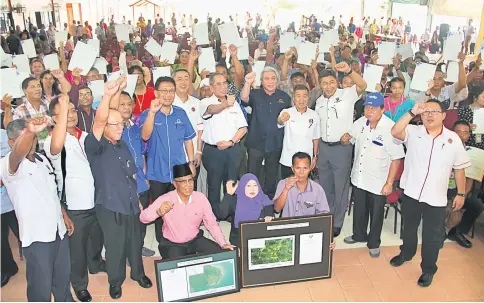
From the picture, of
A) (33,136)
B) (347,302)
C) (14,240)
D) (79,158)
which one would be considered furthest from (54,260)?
(347,302)

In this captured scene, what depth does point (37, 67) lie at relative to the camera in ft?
18.6

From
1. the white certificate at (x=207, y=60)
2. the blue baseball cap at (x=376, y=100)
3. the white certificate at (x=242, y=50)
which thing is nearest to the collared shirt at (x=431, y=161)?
the blue baseball cap at (x=376, y=100)

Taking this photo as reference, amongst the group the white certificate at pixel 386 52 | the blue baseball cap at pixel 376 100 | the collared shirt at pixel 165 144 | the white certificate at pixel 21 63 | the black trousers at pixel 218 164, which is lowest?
the black trousers at pixel 218 164

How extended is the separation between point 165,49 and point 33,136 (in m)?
3.53

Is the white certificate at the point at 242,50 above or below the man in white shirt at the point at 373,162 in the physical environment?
above

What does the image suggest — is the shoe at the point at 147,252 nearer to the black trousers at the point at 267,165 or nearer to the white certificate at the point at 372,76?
the black trousers at the point at 267,165

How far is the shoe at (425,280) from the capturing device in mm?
3496

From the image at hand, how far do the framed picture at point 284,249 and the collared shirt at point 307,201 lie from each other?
275 mm

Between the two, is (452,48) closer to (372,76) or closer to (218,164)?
(372,76)

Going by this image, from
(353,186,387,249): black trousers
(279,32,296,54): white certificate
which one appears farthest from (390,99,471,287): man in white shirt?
(279,32,296,54): white certificate

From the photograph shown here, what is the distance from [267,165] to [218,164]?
549 millimetres

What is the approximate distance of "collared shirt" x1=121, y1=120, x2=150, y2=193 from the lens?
3502 mm

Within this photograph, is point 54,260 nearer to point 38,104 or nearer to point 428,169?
point 38,104

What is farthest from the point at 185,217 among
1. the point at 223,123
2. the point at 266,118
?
the point at 266,118
